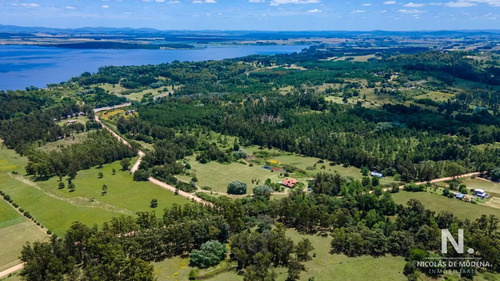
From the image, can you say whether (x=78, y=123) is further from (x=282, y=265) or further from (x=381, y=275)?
(x=381, y=275)

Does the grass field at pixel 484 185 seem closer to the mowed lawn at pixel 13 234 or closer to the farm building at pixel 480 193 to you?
the farm building at pixel 480 193

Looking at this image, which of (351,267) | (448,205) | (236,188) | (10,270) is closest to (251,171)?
(236,188)

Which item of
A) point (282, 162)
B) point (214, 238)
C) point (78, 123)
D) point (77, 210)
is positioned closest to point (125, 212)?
point (77, 210)

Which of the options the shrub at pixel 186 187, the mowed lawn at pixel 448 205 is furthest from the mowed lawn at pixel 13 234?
the mowed lawn at pixel 448 205

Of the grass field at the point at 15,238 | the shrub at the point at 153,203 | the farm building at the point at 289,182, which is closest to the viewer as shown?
the grass field at the point at 15,238

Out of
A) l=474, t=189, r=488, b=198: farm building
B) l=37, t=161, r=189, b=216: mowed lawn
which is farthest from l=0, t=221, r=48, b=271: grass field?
l=474, t=189, r=488, b=198: farm building

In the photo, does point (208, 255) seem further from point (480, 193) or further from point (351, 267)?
point (480, 193)

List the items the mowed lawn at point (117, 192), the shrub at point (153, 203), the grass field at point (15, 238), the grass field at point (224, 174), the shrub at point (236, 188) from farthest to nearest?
the grass field at point (224, 174) → the shrub at point (236, 188) → the mowed lawn at point (117, 192) → the shrub at point (153, 203) → the grass field at point (15, 238)
